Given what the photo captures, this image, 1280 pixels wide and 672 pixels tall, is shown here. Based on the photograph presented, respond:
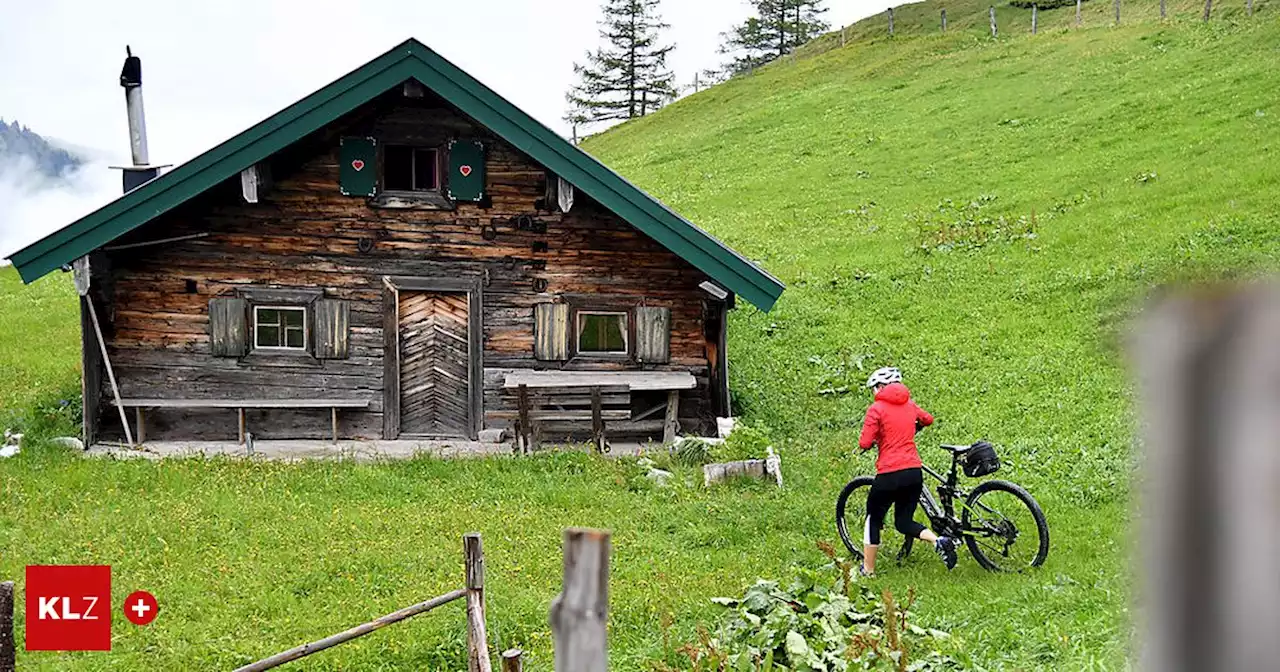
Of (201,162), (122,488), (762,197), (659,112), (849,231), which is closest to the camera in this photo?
(122,488)

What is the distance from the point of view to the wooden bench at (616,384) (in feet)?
53.9

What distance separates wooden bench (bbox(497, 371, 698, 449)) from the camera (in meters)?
16.4

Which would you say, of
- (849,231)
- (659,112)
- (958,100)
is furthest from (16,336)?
(659,112)

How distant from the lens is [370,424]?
1705 centimetres

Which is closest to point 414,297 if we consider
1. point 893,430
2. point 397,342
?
point 397,342

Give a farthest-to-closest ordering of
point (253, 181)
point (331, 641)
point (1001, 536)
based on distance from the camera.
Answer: point (253, 181)
point (1001, 536)
point (331, 641)

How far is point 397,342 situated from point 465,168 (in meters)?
2.77

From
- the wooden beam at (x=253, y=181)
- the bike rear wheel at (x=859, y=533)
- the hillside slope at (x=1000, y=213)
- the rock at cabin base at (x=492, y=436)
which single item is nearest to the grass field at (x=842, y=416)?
the hillside slope at (x=1000, y=213)

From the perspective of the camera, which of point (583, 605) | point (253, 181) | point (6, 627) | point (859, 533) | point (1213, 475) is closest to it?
point (1213, 475)

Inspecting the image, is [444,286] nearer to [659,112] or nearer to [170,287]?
[170,287]

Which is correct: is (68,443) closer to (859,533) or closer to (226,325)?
(226,325)

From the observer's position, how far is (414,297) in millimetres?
16922

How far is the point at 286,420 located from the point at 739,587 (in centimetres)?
945

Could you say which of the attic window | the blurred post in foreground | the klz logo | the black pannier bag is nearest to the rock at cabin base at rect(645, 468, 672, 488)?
the black pannier bag
